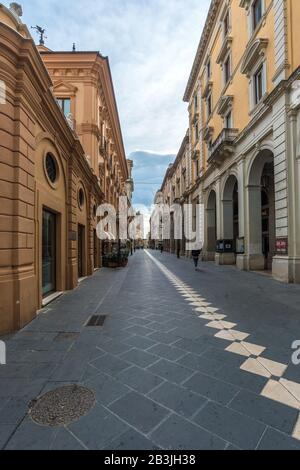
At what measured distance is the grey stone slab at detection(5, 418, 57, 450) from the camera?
1.98m

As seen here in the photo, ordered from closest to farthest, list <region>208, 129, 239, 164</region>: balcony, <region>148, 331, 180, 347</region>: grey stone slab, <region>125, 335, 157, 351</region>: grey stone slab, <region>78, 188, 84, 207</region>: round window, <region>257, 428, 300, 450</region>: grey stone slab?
<region>257, 428, 300, 450</region>: grey stone slab, <region>125, 335, 157, 351</region>: grey stone slab, <region>148, 331, 180, 347</region>: grey stone slab, <region>78, 188, 84, 207</region>: round window, <region>208, 129, 239, 164</region>: balcony

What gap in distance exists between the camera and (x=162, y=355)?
11.8 ft

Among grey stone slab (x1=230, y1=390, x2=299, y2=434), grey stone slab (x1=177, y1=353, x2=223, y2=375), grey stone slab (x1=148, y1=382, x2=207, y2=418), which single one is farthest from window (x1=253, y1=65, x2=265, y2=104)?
grey stone slab (x1=148, y1=382, x2=207, y2=418)

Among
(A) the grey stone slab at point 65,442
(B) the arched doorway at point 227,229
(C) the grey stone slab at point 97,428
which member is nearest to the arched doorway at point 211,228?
(B) the arched doorway at point 227,229

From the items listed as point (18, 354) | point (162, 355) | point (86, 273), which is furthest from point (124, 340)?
point (86, 273)

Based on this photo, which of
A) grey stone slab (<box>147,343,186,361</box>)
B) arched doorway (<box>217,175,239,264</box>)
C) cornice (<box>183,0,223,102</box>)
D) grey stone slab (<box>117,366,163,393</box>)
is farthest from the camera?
cornice (<box>183,0,223,102</box>)

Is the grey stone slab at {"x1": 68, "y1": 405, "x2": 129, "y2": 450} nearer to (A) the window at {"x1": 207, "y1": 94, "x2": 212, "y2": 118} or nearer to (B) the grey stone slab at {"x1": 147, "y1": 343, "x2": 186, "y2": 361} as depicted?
(B) the grey stone slab at {"x1": 147, "y1": 343, "x2": 186, "y2": 361}

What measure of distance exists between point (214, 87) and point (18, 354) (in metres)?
23.2

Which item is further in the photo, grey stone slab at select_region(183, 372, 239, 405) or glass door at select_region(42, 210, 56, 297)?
glass door at select_region(42, 210, 56, 297)

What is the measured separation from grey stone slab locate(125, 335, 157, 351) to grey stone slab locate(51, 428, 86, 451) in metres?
1.82

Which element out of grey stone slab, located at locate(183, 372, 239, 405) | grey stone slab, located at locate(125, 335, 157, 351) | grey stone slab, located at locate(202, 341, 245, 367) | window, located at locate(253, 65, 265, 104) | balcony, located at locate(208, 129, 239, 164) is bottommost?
grey stone slab, located at locate(125, 335, 157, 351)

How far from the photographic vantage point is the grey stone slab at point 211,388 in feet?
8.52

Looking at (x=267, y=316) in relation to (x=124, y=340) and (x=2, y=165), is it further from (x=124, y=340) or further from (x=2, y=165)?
(x=2, y=165)

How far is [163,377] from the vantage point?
9.87 feet
